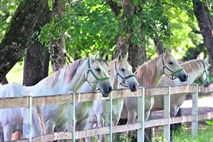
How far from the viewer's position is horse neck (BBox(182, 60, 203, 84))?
15.5m

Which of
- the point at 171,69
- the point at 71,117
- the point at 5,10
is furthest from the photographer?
the point at 5,10

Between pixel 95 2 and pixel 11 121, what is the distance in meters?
11.4

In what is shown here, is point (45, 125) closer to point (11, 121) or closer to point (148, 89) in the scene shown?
point (11, 121)

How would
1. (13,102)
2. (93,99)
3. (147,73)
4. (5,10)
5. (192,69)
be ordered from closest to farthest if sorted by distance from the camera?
1. (13,102)
2. (93,99)
3. (147,73)
4. (192,69)
5. (5,10)

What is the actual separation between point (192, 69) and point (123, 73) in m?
4.00

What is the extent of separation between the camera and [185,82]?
1529cm

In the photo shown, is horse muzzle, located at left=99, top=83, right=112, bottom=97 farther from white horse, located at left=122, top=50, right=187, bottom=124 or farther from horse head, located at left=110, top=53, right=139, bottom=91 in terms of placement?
white horse, located at left=122, top=50, right=187, bottom=124

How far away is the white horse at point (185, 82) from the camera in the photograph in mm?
14750

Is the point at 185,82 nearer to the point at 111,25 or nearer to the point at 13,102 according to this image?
the point at 111,25

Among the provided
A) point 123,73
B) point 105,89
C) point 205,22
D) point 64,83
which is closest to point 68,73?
point 64,83

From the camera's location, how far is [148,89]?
11938 millimetres

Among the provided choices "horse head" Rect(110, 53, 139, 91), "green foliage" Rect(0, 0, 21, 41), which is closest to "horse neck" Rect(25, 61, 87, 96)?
"horse head" Rect(110, 53, 139, 91)

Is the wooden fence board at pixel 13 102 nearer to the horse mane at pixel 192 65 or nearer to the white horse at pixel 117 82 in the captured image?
the white horse at pixel 117 82

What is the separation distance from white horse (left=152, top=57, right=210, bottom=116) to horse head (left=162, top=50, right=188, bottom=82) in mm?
1268
